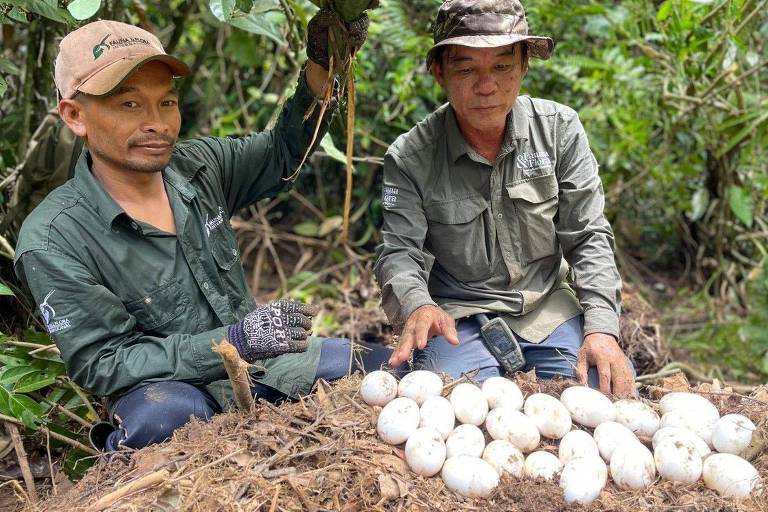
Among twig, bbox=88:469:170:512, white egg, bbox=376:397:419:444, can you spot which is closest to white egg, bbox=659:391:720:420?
white egg, bbox=376:397:419:444

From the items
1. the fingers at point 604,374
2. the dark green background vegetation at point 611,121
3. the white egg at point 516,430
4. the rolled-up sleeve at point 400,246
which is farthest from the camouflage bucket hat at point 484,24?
the white egg at point 516,430

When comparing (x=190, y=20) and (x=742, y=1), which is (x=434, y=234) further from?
(x=190, y=20)

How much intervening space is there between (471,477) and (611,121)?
362 cm

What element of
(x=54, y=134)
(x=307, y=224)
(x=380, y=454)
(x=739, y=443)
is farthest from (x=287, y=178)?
(x=307, y=224)

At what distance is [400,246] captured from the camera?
307 centimetres

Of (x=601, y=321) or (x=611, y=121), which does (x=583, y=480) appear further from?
(x=611, y=121)

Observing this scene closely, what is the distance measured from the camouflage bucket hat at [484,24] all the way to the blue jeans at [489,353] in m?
1.11

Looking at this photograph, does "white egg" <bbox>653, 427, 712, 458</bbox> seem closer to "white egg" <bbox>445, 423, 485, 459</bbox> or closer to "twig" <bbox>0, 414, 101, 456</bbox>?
"white egg" <bbox>445, 423, 485, 459</bbox>

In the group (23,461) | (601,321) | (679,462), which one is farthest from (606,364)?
(23,461)

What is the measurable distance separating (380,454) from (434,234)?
45.6 inches

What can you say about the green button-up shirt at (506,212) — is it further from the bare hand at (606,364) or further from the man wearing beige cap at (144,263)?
the man wearing beige cap at (144,263)

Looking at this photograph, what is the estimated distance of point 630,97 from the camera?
503 centimetres

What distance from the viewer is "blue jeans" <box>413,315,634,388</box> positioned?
119 inches

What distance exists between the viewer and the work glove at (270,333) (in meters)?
2.50
